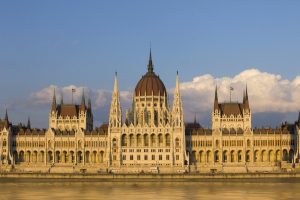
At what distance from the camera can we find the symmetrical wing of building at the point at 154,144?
551ft

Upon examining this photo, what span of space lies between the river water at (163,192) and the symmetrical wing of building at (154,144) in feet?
95.0

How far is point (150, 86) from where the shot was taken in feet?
599

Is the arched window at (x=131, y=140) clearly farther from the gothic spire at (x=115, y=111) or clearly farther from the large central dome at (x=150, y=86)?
the large central dome at (x=150, y=86)

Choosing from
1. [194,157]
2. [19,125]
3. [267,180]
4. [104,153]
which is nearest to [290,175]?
[267,180]

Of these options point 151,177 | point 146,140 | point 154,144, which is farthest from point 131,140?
point 151,177

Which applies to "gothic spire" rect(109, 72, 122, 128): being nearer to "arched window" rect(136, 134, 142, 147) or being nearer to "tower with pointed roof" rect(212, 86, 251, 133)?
"arched window" rect(136, 134, 142, 147)

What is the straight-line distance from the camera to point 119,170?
165750mm

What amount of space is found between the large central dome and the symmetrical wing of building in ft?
0.92

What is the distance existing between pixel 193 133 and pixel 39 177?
42216 millimetres

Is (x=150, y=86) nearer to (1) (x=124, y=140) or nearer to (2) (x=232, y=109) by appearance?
(1) (x=124, y=140)

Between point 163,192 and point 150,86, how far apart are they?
7130cm

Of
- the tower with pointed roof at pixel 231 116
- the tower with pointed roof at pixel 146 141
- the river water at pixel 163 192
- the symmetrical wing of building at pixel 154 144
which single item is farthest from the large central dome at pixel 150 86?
the river water at pixel 163 192

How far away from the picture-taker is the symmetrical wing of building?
16800 cm

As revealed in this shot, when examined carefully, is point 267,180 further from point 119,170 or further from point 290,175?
point 119,170
